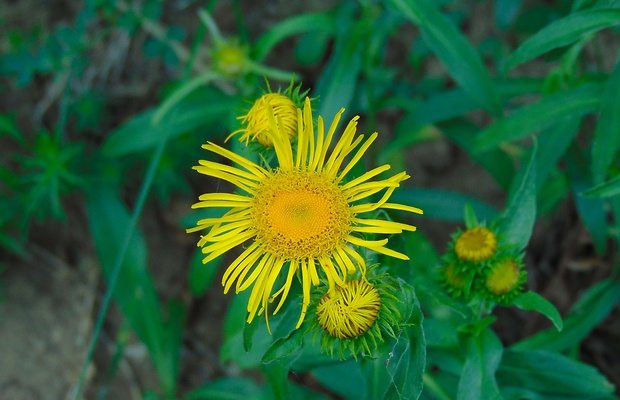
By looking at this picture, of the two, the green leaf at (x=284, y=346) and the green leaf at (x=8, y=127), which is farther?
the green leaf at (x=8, y=127)

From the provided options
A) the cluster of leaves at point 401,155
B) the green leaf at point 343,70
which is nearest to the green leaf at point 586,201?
the cluster of leaves at point 401,155

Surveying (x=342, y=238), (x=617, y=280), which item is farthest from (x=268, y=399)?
(x=617, y=280)

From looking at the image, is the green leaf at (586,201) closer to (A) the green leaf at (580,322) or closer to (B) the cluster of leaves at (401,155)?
(B) the cluster of leaves at (401,155)

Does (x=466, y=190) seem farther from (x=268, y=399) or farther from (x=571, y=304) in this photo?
(x=268, y=399)

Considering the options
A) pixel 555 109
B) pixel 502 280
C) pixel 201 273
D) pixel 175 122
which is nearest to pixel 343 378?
pixel 502 280

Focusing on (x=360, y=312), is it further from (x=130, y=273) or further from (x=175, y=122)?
(x=130, y=273)

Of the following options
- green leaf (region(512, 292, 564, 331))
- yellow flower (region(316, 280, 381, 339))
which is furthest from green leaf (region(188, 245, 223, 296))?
green leaf (region(512, 292, 564, 331))
